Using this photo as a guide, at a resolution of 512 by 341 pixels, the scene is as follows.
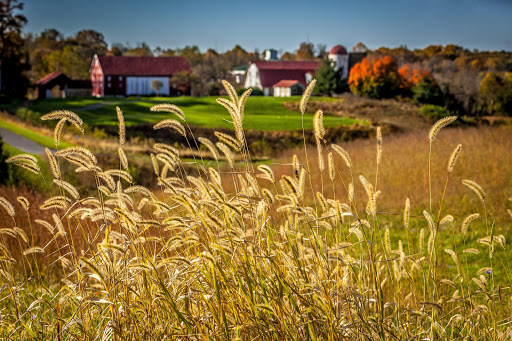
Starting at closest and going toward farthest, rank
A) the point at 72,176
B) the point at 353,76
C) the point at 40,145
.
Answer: the point at 72,176
the point at 40,145
the point at 353,76

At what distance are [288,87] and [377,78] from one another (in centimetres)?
878

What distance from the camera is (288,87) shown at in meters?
41.3

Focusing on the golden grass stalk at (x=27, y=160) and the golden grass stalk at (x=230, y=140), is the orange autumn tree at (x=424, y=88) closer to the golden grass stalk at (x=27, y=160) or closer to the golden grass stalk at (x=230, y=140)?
the golden grass stalk at (x=230, y=140)

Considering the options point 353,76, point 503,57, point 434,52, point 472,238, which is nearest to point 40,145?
point 472,238

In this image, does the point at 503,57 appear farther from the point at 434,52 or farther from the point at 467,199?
the point at 467,199

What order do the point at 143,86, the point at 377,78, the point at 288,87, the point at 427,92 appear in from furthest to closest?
1. the point at 143,86
2. the point at 288,87
3. the point at 377,78
4. the point at 427,92

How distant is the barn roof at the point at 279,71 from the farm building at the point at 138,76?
24.4 ft

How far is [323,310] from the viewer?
2.57 m

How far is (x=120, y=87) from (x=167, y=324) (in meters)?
45.9

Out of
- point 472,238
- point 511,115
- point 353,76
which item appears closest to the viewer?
point 472,238

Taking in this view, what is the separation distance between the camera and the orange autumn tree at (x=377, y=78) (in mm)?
34219

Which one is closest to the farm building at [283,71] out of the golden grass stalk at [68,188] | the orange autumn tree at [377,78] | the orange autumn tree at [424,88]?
the orange autumn tree at [377,78]

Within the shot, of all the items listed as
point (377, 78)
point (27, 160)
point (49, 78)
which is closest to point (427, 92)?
point (377, 78)

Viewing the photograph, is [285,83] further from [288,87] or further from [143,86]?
[143,86]
